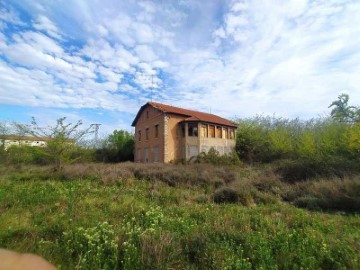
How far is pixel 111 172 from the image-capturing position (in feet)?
54.9

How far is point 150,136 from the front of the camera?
3180 centimetres

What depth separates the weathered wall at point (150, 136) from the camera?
29.2 metres

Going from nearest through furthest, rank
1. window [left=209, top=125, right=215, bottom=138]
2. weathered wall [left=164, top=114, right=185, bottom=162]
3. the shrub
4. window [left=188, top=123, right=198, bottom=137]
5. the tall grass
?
the shrub → the tall grass → weathered wall [left=164, top=114, right=185, bottom=162] → window [left=188, top=123, right=198, bottom=137] → window [left=209, top=125, right=215, bottom=138]

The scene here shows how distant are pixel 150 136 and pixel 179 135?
4.11 meters

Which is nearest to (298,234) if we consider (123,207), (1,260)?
(123,207)

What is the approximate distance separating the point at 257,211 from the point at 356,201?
4324 mm

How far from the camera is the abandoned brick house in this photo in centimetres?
2877

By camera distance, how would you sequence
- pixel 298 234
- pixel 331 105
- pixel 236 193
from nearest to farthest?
1. pixel 298 234
2. pixel 236 193
3. pixel 331 105

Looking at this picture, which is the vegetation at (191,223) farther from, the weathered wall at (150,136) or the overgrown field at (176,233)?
the weathered wall at (150,136)

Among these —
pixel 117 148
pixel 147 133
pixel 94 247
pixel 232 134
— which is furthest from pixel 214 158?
pixel 94 247

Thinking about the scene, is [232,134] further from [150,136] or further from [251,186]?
[251,186]

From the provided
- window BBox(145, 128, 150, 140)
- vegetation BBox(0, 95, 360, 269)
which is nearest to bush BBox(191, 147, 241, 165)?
window BBox(145, 128, 150, 140)

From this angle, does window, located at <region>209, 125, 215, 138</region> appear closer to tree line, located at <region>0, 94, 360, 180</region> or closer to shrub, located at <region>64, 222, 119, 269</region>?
tree line, located at <region>0, 94, 360, 180</region>

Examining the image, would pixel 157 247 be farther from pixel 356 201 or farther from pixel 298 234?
pixel 356 201
